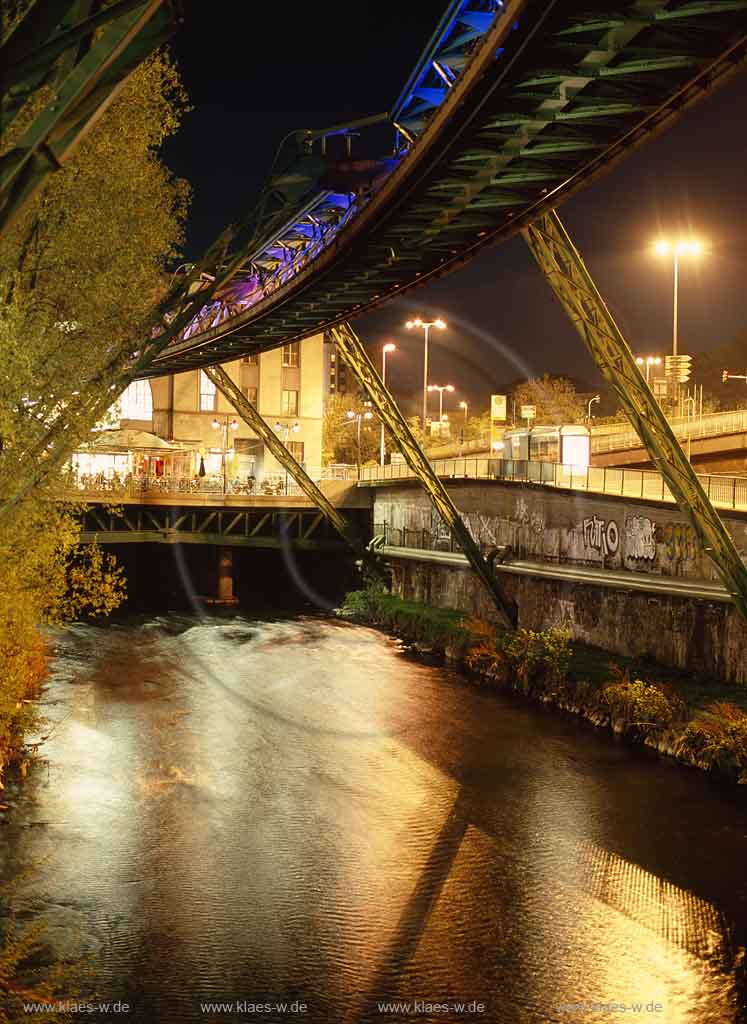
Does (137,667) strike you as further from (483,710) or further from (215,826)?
(215,826)

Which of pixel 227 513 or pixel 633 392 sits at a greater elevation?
pixel 633 392

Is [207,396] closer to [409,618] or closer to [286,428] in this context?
[286,428]

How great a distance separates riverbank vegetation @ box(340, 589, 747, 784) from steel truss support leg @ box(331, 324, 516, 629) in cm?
137

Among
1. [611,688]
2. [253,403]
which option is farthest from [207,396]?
[611,688]

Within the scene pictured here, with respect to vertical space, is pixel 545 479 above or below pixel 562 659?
above

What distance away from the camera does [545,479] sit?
110 ft

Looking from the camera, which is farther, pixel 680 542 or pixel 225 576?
pixel 225 576

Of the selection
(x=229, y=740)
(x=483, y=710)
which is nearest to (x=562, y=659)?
(x=483, y=710)

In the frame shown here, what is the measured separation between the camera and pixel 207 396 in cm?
7169

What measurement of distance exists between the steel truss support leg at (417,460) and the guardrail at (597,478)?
270 centimetres

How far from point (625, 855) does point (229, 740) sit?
10.4 meters

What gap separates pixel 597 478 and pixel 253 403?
4537 centimetres

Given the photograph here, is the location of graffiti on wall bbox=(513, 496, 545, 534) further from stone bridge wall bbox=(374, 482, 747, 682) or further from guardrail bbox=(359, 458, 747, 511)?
guardrail bbox=(359, 458, 747, 511)

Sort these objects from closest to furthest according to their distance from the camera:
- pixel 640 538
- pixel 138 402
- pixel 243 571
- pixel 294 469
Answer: pixel 640 538, pixel 294 469, pixel 243 571, pixel 138 402
